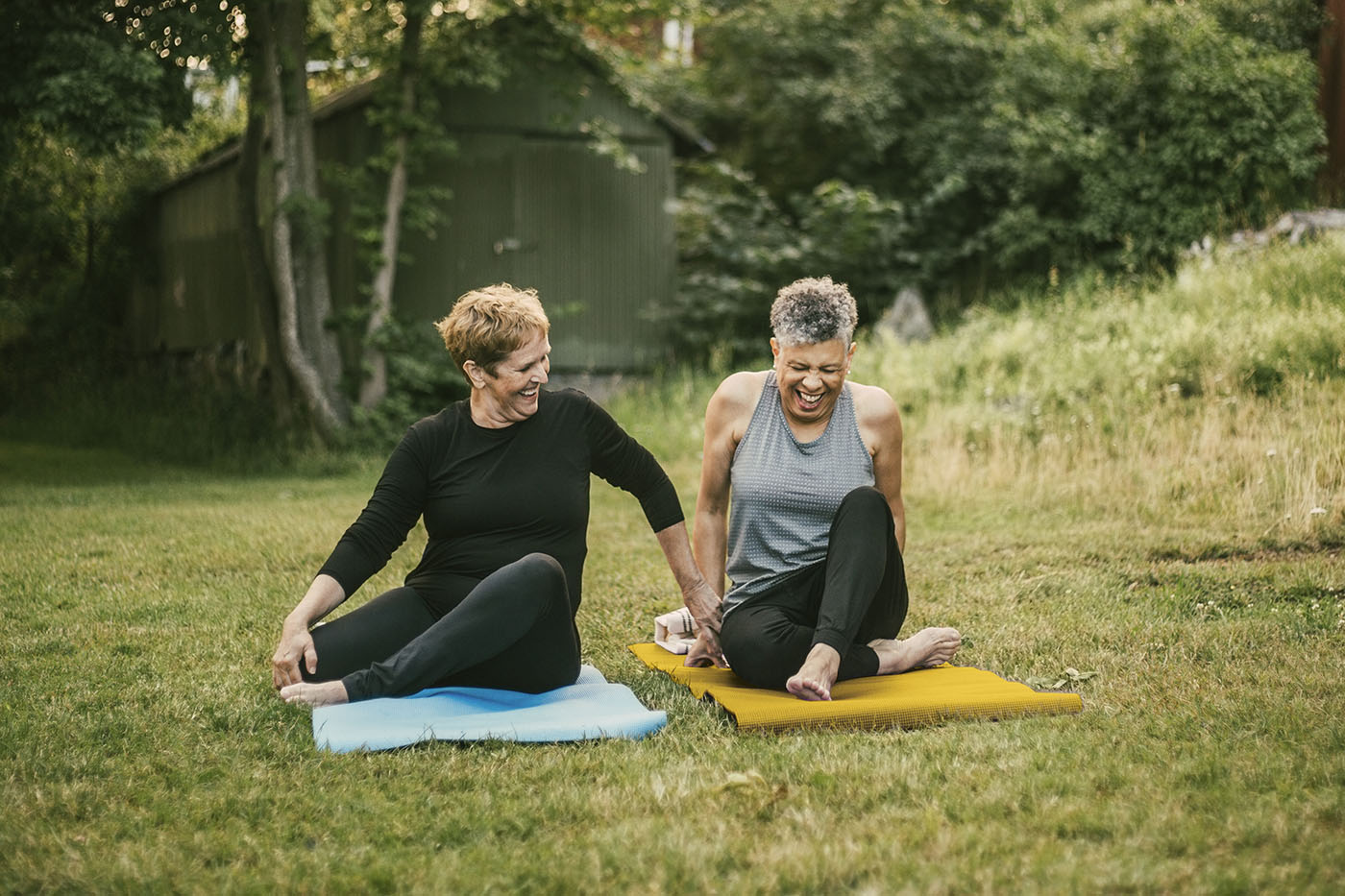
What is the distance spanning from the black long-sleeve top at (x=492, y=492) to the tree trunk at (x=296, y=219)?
8910mm

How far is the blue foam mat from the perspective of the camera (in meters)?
3.68

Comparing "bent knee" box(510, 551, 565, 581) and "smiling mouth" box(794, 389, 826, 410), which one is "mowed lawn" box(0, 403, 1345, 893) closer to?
"bent knee" box(510, 551, 565, 581)

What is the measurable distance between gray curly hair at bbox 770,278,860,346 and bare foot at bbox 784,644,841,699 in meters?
0.94

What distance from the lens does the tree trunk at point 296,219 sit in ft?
40.4

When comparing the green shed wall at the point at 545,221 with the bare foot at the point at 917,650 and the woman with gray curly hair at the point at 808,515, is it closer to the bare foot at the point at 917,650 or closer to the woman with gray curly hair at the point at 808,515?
the woman with gray curly hair at the point at 808,515

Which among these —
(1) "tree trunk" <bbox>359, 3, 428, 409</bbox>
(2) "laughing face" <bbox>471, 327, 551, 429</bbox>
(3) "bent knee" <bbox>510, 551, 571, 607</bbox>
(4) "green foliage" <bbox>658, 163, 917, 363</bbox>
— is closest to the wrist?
(3) "bent knee" <bbox>510, 551, 571, 607</bbox>

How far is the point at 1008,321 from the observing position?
41.9ft

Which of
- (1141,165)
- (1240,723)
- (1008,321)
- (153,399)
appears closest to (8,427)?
(153,399)

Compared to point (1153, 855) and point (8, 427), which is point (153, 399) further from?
point (1153, 855)

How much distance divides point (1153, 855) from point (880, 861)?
555 millimetres

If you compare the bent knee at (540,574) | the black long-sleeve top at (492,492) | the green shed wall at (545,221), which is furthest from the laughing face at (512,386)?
the green shed wall at (545,221)

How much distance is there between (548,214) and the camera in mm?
15453

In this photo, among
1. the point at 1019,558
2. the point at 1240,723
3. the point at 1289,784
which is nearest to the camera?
the point at 1289,784

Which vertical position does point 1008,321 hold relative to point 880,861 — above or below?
above
